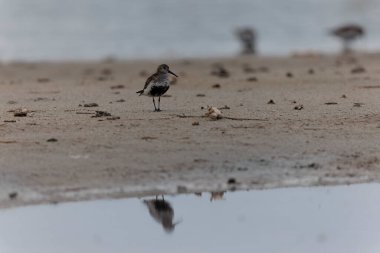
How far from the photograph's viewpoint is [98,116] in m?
11.3

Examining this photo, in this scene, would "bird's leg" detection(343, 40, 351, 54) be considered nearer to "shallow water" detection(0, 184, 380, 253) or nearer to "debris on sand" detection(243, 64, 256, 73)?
"debris on sand" detection(243, 64, 256, 73)

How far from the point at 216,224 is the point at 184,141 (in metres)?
2.56

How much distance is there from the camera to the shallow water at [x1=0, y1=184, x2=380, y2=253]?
22.1 ft

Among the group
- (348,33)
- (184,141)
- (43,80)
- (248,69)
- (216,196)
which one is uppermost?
(348,33)

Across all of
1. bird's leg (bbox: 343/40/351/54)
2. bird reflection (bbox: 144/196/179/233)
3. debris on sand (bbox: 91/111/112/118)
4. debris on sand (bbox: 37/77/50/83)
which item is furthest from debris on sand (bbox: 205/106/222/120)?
bird's leg (bbox: 343/40/351/54)

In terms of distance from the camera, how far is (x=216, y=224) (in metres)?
7.27

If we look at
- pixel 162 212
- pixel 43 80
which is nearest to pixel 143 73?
pixel 43 80

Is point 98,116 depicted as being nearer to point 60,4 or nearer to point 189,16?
point 189,16

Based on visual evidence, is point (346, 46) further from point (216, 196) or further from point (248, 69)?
point (216, 196)

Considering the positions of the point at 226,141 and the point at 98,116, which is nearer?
the point at 226,141

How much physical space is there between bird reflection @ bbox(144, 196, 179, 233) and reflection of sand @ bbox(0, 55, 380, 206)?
0.33 m

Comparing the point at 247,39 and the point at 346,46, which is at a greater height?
the point at 247,39

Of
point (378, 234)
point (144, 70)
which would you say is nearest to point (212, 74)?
point (144, 70)

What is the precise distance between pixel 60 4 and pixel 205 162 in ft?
126
